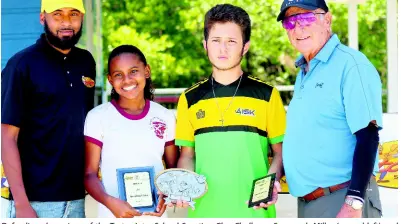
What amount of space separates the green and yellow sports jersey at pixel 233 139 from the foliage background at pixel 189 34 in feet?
27.5

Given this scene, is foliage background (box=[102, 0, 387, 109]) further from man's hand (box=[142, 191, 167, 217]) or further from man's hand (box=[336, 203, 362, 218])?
man's hand (box=[336, 203, 362, 218])

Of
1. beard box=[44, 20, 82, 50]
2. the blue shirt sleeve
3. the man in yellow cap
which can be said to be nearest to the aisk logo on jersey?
the blue shirt sleeve

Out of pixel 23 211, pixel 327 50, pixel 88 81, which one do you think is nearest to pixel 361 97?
pixel 327 50

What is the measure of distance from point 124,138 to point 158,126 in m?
0.21

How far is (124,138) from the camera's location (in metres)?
3.53

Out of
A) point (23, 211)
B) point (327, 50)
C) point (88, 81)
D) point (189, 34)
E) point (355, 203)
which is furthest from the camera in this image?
point (189, 34)

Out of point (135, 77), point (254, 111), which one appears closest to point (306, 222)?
point (254, 111)

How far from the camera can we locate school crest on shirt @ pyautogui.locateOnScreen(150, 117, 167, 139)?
3.59 m

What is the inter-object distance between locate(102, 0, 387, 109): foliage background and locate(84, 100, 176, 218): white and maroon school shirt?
835cm

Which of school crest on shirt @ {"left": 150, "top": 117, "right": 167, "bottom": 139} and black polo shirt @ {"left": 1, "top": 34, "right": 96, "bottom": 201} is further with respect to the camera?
school crest on shirt @ {"left": 150, "top": 117, "right": 167, "bottom": 139}

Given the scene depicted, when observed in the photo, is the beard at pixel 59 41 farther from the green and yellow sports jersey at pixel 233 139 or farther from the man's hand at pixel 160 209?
the man's hand at pixel 160 209

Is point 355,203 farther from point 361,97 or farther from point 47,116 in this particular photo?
point 47,116

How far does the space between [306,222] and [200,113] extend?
2.63 ft

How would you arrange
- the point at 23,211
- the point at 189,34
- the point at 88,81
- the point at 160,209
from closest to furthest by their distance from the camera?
the point at 23,211, the point at 160,209, the point at 88,81, the point at 189,34
